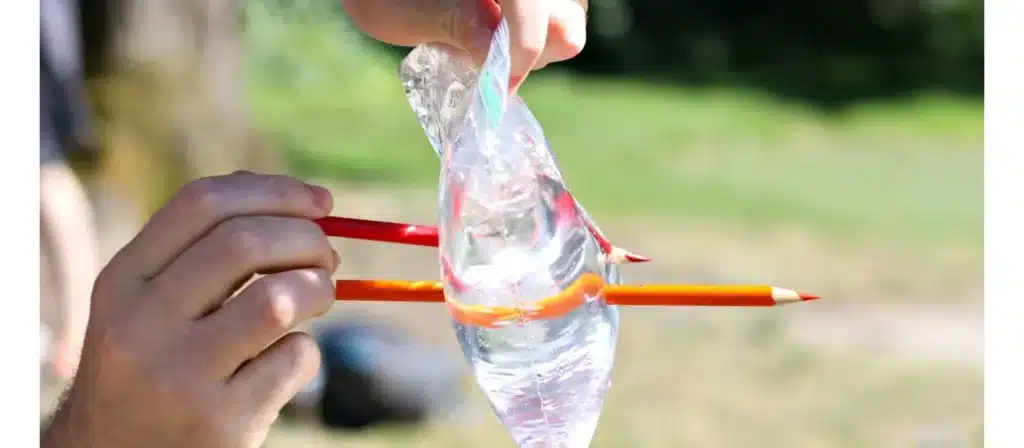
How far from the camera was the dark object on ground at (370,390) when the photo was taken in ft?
9.05

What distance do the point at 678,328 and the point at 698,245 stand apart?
819 mm

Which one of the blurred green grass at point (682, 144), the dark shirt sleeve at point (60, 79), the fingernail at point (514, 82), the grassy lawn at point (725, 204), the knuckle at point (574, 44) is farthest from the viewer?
the blurred green grass at point (682, 144)

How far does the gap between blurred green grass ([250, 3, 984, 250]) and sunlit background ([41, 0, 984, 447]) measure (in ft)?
0.06

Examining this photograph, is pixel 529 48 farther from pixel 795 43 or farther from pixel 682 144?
pixel 795 43

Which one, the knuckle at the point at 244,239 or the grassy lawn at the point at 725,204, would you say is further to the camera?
the grassy lawn at the point at 725,204

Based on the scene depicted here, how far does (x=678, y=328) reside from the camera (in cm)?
352

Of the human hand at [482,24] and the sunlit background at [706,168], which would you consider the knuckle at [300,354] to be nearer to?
the human hand at [482,24]

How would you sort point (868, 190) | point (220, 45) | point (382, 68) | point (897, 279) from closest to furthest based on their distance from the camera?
point (220, 45) → point (897, 279) → point (868, 190) → point (382, 68)

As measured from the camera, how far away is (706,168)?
5.60m

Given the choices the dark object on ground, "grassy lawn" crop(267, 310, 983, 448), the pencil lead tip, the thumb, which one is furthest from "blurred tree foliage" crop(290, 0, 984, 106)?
the pencil lead tip

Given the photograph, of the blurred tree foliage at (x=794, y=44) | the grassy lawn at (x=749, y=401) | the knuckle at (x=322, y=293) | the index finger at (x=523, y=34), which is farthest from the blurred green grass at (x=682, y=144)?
the knuckle at (x=322, y=293)

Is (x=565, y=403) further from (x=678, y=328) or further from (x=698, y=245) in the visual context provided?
(x=698, y=245)

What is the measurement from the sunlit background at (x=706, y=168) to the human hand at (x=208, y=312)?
6.38 ft
